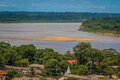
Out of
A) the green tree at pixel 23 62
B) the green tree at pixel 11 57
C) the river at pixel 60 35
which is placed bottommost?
the green tree at pixel 23 62

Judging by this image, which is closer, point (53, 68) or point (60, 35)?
point (53, 68)

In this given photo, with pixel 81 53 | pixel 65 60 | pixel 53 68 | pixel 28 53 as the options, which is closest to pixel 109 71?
pixel 81 53

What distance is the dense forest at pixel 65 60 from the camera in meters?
22.8

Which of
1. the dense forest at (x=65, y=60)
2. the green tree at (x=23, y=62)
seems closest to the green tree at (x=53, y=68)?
the dense forest at (x=65, y=60)

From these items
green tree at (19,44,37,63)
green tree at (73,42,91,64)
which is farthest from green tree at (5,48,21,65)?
green tree at (73,42,91,64)

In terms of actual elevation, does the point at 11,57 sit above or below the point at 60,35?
below

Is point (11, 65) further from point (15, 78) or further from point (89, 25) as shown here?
point (89, 25)

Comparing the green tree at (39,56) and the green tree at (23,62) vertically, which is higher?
the green tree at (39,56)

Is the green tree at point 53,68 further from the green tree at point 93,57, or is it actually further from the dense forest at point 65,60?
the green tree at point 93,57

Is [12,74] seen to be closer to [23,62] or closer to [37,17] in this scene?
[23,62]

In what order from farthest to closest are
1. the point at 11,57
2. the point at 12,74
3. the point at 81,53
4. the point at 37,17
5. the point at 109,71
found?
the point at 37,17, the point at 11,57, the point at 81,53, the point at 109,71, the point at 12,74

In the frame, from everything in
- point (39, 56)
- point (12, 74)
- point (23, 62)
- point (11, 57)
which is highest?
point (39, 56)

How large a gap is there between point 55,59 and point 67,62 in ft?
2.17

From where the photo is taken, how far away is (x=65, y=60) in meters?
24.6
